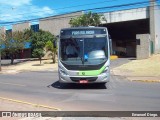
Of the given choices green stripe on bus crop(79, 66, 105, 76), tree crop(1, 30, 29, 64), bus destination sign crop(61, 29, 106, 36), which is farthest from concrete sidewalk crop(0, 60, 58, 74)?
green stripe on bus crop(79, 66, 105, 76)

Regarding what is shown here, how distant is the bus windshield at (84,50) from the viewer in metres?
17.8

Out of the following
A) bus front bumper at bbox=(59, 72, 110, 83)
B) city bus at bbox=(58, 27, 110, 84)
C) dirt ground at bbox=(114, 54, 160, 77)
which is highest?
city bus at bbox=(58, 27, 110, 84)

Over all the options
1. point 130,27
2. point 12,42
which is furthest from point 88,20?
point 130,27

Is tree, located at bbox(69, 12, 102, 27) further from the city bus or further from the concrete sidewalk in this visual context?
the city bus

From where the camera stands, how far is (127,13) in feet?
165

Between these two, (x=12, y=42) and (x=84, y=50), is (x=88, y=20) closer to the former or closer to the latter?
(x=12, y=42)

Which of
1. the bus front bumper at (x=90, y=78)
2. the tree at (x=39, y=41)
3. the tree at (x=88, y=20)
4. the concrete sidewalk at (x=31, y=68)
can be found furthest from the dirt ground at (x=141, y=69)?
the tree at (x=39, y=41)

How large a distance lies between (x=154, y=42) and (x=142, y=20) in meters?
5.32

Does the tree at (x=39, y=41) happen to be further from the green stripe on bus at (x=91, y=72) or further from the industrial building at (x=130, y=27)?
the green stripe on bus at (x=91, y=72)

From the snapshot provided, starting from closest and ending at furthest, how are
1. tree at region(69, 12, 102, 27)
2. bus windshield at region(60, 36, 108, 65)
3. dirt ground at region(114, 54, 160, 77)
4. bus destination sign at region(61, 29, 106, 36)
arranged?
bus windshield at region(60, 36, 108, 65) < bus destination sign at region(61, 29, 106, 36) < dirt ground at region(114, 54, 160, 77) < tree at region(69, 12, 102, 27)

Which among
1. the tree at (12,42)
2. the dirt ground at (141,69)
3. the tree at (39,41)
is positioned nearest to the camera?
the dirt ground at (141,69)

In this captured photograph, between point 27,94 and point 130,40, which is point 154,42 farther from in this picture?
point 27,94

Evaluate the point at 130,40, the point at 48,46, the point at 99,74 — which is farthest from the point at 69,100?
the point at 130,40

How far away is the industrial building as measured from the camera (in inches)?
1604
